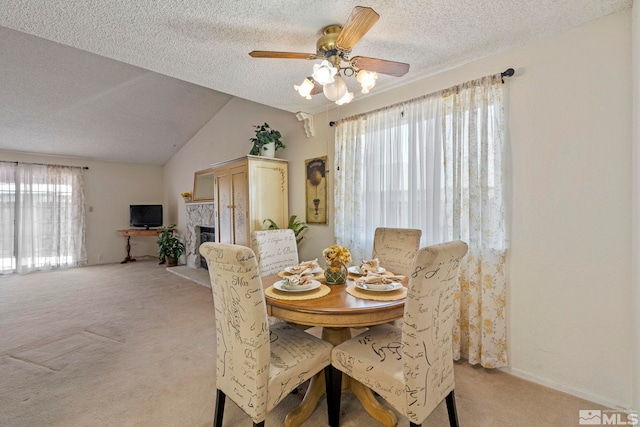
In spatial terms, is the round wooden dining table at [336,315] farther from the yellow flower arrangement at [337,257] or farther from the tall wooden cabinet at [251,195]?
the tall wooden cabinet at [251,195]

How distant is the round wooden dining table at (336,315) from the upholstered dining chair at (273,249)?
32.7 inches

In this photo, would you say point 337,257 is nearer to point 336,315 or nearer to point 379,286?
point 379,286

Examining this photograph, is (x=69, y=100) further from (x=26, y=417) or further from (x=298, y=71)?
(x=26, y=417)

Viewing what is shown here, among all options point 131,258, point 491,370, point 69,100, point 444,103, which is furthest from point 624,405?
point 131,258

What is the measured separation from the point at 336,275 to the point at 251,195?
218 cm

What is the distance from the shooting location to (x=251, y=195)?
143 inches

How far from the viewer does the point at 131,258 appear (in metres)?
6.85

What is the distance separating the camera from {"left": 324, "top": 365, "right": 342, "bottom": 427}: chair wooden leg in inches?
60.1

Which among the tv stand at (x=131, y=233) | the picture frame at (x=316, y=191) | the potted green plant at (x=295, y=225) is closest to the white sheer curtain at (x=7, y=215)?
the tv stand at (x=131, y=233)

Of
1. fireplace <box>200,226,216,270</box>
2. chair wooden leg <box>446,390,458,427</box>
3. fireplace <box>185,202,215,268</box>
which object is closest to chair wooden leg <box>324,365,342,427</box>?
chair wooden leg <box>446,390,458,427</box>

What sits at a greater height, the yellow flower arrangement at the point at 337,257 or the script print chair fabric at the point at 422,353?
the yellow flower arrangement at the point at 337,257

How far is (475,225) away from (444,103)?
41.7 inches

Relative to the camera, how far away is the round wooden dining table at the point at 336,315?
1360 millimetres

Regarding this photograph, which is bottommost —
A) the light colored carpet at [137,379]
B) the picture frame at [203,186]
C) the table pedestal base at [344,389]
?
the light colored carpet at [137,379]
